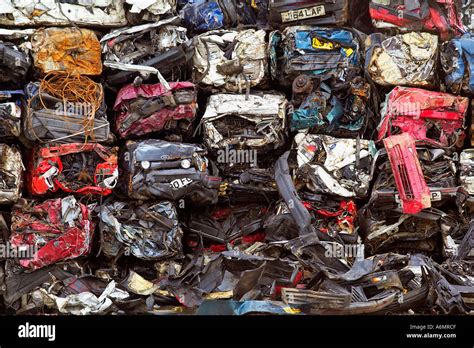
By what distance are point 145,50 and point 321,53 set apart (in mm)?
1612

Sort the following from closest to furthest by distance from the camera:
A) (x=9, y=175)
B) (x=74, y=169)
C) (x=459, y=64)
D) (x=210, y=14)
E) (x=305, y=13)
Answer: (x=9, y=175) → (x=74, y=169) → (x=459, y=64) → (x=305, y=13) → (x=210, y=14)

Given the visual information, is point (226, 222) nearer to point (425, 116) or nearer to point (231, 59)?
point (231, 59)

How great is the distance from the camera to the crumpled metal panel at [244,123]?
9.13m

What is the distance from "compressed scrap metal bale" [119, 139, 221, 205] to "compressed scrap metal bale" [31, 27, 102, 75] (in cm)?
87

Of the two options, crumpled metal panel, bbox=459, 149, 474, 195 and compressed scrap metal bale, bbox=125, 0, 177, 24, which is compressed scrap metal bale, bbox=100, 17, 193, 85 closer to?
compressed scrap metal bale, bbox=125, 0, 177, 24

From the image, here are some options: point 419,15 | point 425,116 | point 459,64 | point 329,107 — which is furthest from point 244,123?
point 459,64

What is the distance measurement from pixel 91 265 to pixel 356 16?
3480 mm

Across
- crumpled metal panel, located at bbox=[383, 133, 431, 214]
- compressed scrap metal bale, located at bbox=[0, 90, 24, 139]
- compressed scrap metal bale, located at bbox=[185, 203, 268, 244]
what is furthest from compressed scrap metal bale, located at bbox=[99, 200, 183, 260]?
crumpled metal panel, located at bbox=[383, 133, 431, 214]

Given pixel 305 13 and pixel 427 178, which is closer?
pixel 427 178

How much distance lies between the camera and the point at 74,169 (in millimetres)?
9039

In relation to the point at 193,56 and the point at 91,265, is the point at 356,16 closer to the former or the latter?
the point at 193,56

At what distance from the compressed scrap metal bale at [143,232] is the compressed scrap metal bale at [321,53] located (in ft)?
5.73

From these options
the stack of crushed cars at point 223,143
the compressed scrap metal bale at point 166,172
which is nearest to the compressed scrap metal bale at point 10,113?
the stack of crushed cars at point 223,143
